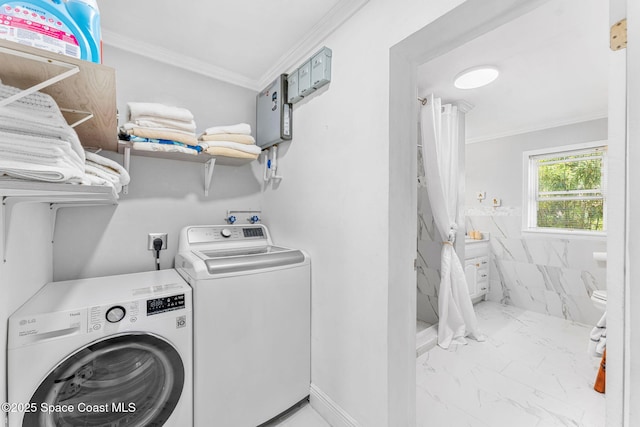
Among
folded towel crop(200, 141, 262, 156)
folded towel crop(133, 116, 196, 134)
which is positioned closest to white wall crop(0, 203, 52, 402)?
folded towel crop(133, 116, 196, 134)

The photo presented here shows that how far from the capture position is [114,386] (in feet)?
3.84

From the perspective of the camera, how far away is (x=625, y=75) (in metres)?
0.67

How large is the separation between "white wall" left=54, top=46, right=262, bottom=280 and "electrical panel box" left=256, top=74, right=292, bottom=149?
19cm

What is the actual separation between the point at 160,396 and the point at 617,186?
1.94m

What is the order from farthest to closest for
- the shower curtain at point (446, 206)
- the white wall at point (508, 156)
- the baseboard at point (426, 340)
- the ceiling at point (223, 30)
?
1. the white wall at point (508, 156)
2. the shower curtain at point (446, 206)
3. the baseboard at point (426, 340)
4. the ceiling at point (223, 30)

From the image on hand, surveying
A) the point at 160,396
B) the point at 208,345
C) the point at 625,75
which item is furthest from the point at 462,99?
the point at 160,396

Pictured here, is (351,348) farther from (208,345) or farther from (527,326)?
(527,326)

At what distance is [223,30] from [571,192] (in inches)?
161

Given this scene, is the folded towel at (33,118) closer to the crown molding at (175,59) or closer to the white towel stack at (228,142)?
the white towel stack at (228,142)

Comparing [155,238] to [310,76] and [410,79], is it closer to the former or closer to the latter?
[310,76]

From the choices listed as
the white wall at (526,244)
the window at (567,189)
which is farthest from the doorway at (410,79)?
the window at (567,189)

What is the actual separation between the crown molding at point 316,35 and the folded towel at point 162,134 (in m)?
0.86

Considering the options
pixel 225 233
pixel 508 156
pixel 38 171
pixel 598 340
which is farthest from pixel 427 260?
pixel 38 171

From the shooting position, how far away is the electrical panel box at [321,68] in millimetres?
1524
